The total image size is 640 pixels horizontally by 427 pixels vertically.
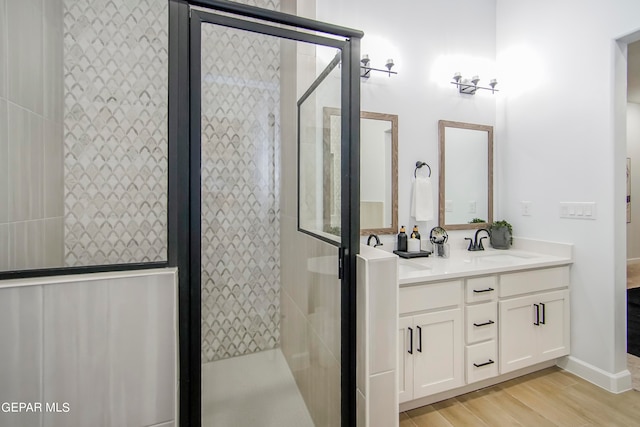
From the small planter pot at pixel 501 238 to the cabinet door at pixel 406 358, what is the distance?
1.40 meters

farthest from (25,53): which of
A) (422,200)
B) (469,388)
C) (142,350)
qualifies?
(469,388)

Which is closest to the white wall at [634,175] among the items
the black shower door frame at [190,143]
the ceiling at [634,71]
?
the ceiling at [634,71]

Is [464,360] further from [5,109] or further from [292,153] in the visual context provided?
[5,109]

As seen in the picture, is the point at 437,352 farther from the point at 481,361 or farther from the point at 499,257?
the point at 499,257

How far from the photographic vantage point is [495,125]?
9.02 ft

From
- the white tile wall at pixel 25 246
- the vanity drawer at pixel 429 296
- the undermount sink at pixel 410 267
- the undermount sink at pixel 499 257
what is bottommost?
the vanity drawer at pixel 429 296

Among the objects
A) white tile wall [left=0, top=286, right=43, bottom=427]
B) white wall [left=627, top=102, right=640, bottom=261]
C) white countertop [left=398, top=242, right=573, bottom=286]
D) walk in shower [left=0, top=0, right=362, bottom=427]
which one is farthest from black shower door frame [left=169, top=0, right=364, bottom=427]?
white wall [left=627, top=102, right=640, bottom=261]

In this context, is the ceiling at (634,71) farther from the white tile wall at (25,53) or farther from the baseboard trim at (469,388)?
the white tile wall at (25,53)

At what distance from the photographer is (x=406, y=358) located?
5.60 ft

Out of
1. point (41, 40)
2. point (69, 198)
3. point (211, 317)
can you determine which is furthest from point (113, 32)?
point (211, 317)

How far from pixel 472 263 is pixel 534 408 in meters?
0.90

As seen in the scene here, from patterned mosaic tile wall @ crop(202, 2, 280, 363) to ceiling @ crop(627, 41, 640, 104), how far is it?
369 centimetres

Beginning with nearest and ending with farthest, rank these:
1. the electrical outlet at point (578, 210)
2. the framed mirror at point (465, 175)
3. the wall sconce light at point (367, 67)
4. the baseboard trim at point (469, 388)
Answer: the baseboard trim at point (469, 388)
the electrical outlet at point (578, 210)
the wall sconce light at point (367, 67)
the framed mirror at point (465, 175)

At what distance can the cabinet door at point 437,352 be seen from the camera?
1.74 m
